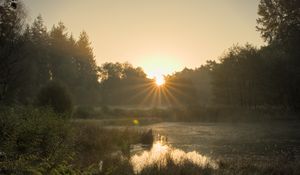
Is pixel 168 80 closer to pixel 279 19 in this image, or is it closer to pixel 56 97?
pixel 279 19

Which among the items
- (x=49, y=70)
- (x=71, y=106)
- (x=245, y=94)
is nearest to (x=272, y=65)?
(x=245, y=94)

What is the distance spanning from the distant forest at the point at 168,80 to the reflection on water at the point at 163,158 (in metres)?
10.4

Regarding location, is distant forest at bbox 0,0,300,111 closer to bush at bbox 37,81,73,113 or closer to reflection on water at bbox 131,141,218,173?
bush at bbox 37,81,73,113

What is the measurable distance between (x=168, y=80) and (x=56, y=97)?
51.6 metres

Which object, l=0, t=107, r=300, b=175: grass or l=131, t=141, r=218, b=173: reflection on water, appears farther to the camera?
l=131, t=141, r=218, b=173: reflection on water

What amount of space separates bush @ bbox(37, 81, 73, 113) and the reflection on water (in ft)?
41.7

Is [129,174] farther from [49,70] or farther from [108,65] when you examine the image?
[108,65]

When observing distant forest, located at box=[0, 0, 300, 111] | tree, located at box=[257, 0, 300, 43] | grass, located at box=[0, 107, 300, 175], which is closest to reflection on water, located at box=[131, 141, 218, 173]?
grass, located at box=[0, 107, 300, 175]

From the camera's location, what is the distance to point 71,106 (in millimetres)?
35812

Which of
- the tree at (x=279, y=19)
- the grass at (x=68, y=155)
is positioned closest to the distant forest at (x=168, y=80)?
the tree at (x=279, y=19)

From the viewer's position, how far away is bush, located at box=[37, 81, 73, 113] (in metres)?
34.4

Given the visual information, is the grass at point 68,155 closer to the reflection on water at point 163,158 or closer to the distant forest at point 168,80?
the reflection on water at point 163,158

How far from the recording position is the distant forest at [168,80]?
38.8m

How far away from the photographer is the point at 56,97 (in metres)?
34.8
